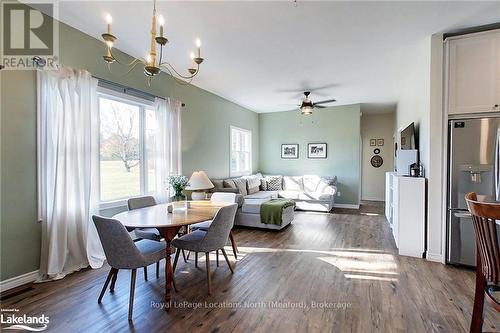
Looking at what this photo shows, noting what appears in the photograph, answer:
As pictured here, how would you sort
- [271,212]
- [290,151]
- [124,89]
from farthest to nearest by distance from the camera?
[290,151]
[271,212]
[124,89]

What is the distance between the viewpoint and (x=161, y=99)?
13.8 ft

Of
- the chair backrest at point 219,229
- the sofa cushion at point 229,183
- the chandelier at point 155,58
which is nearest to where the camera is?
the chandelier at point 155,58

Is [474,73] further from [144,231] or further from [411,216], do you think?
[144,231]

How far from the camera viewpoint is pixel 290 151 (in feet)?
25.6

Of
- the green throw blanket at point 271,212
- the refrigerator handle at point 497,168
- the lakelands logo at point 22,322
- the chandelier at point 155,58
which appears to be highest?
the chandelier at point 155,58

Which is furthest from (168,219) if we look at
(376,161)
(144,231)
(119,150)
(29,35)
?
(376,161)

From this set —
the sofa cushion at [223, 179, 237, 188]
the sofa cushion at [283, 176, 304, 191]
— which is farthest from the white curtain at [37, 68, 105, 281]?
the sofa cushion at [283, 176, 304, 191]

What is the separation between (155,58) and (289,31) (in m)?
1.73

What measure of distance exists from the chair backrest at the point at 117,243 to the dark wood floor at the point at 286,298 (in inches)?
18.0

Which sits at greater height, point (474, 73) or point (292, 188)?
point (474, 73)

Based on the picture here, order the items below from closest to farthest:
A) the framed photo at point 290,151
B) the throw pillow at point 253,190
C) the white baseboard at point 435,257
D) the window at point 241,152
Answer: the white baseboard at point 435,257
the throw pillow at point 253,190
the window at point 241,152
the framed photo at point 290,151

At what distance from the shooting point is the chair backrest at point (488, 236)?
4.34 ft

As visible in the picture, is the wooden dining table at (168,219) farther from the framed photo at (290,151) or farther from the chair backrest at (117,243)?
the framed photo at (290,151)

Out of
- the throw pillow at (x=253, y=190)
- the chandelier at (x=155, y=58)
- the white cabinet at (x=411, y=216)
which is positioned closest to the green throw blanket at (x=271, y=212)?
the throw pillow at (x=253, y=190)
